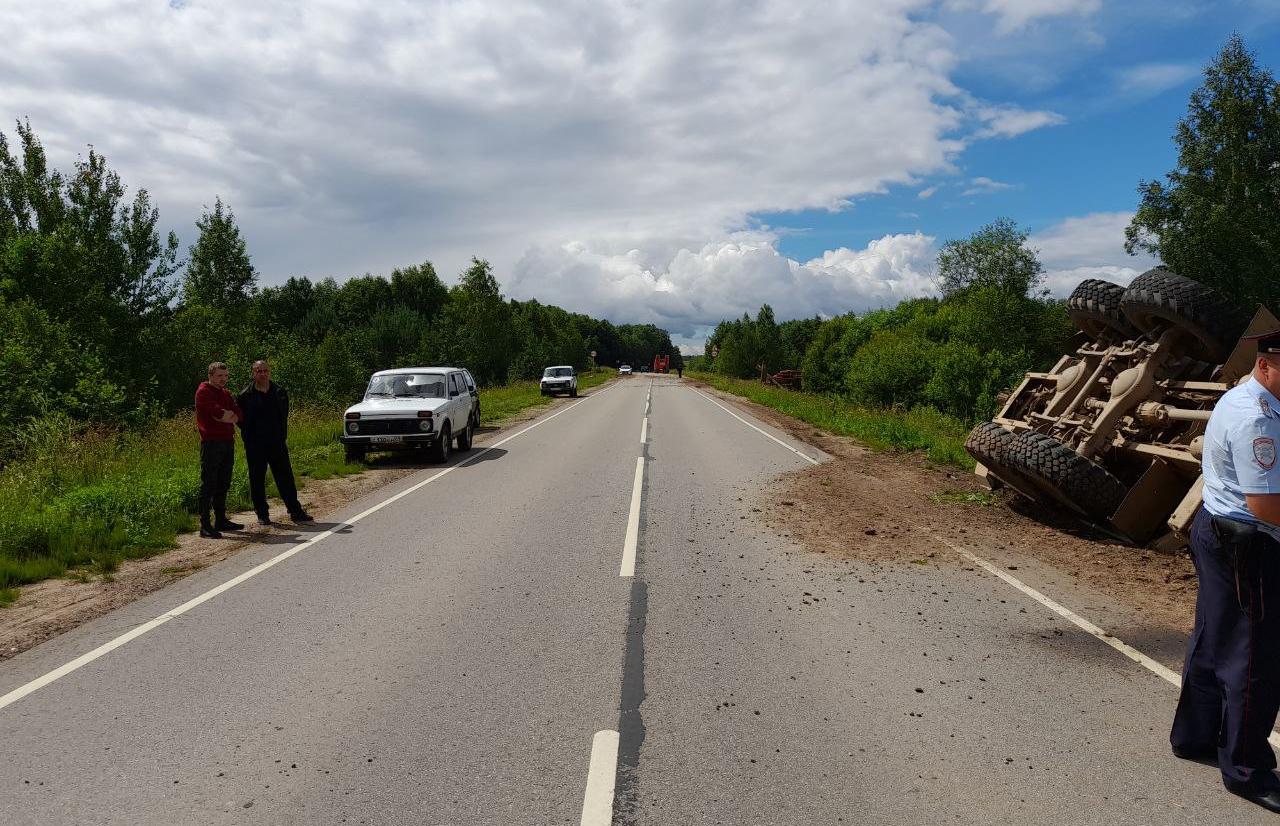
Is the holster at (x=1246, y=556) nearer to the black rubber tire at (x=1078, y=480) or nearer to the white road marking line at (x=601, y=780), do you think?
the white road marking line at (x=601, y=780)

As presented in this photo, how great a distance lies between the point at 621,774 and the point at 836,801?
0.96 m

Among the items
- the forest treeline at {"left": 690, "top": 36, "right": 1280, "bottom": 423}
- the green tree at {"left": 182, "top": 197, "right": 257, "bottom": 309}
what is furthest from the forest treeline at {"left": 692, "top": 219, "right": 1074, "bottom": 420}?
the green tree at {"left": 182, "top": 197, "right": 257, "bottom": 309}

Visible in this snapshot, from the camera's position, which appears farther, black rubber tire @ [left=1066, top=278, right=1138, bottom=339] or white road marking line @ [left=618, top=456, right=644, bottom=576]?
black rubber tire @ [left=1066, top=278, right=1138, bottom=339]

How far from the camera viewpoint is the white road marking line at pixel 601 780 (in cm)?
304

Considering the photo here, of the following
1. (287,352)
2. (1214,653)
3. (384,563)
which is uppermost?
(287,352)

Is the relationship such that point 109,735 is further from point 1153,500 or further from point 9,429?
point 9,429

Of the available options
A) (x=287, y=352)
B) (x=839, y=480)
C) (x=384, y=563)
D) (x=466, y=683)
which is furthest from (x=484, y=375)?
(x=466, y=683)

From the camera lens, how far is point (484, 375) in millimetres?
51125

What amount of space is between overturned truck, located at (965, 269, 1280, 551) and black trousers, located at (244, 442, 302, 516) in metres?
8.75

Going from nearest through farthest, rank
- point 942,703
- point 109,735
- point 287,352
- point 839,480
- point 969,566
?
1. point 109,735
2. point 942,703
3. point 969,566
4. point 839,480
5. point 287,352

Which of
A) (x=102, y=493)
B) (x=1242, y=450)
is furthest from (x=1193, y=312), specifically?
(x=102, y=493)

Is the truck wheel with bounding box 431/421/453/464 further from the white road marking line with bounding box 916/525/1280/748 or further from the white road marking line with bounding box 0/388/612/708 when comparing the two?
the white road marking line with bounding box 916/525/1280/748

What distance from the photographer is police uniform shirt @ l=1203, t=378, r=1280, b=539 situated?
3170 millimetres

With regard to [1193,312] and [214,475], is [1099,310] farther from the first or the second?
[214,475]
